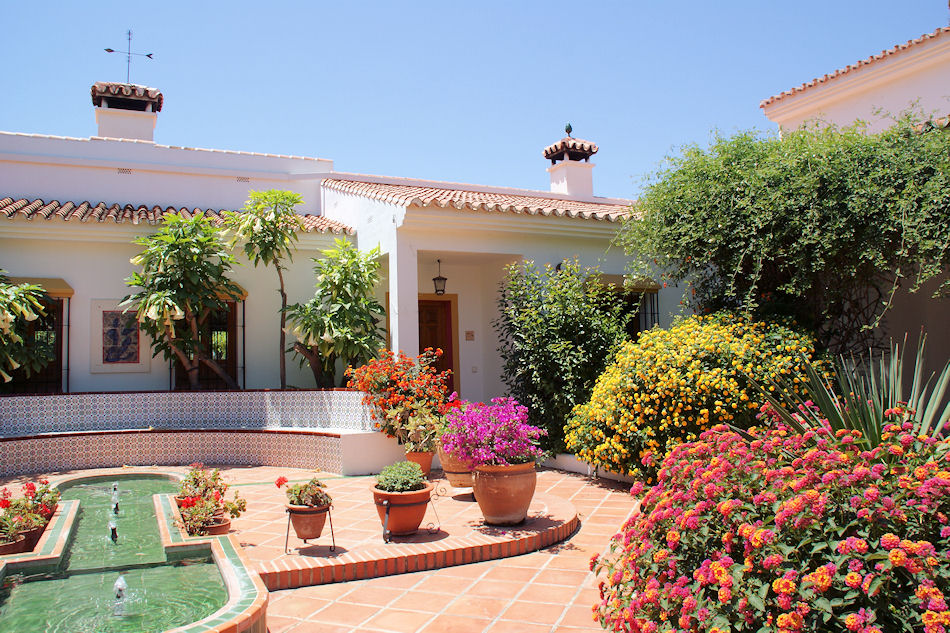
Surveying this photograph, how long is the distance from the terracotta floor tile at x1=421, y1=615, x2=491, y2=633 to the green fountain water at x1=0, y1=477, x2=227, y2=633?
1.29 metres

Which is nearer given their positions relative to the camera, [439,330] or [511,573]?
[511,573]

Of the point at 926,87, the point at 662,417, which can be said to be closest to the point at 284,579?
the point at 662,417

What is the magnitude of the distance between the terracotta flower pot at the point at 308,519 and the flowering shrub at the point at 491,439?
52.6 inches

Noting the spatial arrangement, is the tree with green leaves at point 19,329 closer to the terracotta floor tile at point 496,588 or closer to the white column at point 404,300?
the white column at point 404,300

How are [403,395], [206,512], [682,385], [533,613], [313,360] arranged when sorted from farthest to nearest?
[313,360], [403,395], [682,385], [206,512], [533,613]

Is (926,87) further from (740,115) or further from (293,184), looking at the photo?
(293,184)

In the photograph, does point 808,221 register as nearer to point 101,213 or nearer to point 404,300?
point 404,300

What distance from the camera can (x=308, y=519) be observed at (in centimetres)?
529

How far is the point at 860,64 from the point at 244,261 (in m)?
14.9

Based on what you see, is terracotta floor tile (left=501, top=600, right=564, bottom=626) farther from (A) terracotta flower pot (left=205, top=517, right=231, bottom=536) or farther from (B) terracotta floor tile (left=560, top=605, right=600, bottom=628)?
(A) terracotta flower pot (left=205, top=517, right=231, bottom=536)

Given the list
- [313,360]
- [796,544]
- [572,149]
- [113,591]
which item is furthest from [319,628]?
[572,149]

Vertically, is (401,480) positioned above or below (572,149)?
below

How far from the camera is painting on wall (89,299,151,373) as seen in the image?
1138cm

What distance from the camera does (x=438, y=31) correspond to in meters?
11.3
